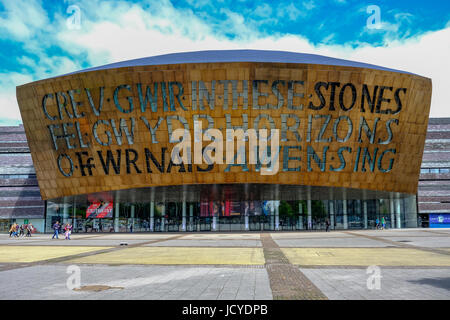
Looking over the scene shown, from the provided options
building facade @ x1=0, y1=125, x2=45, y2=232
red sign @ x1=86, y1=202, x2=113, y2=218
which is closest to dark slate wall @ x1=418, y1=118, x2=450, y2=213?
red sign @ x1=86, y1=202, x2=113, y2=218

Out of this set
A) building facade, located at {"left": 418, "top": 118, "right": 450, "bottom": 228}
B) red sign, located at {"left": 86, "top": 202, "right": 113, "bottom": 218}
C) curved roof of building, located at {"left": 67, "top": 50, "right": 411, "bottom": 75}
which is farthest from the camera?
red sign, located at {"left": 86, "top": 202, "right": 113, "bottom": 218}

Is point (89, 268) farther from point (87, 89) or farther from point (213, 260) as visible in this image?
point (87, 89)

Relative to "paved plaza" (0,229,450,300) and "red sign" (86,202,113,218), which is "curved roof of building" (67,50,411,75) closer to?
"red sign" (86,202,113,218)

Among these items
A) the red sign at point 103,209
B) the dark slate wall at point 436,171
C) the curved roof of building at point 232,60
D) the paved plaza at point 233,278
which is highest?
the curved roof of building at point 232,60

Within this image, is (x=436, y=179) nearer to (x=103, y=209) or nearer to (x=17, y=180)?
(x=103, y=209)

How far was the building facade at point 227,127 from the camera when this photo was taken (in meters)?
38.4

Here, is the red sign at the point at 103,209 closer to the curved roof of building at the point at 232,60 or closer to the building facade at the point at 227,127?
the building facade at the point at 227,127

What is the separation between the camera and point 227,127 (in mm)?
39375

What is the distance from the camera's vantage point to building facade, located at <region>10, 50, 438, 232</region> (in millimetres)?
38375

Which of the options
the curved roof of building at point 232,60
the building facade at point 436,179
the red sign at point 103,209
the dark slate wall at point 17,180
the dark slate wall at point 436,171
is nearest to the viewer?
the curved roof of building at point 232,60

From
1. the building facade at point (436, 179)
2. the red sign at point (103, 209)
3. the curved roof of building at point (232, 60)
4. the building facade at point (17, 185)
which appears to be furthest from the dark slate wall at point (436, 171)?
the building facade at point (17, 185)

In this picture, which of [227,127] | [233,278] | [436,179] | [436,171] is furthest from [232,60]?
[436,171]

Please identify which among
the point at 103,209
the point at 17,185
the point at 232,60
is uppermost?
the point at 232,60

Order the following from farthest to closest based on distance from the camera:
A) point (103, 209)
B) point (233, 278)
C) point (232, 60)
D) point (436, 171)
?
point (436, 171), point (103, 209), point (232, 60), point (233, 278)
